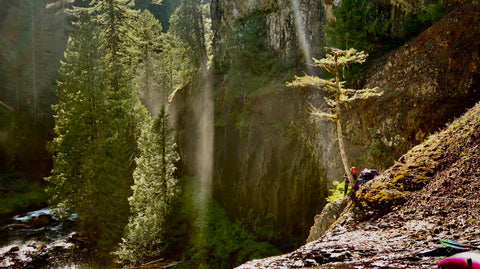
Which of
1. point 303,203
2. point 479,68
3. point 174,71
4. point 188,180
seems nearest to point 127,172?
point 188,180

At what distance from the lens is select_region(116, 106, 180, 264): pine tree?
61.8 ft

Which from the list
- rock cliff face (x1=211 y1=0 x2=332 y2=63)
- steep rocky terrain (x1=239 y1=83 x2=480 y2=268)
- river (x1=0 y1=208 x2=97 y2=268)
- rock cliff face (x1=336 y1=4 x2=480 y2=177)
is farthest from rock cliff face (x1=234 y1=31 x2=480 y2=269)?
river (x1=0 y1=208 x2=97 y2=268)

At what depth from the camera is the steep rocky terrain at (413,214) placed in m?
5.80

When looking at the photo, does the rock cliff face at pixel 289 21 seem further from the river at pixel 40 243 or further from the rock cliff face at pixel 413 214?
the river at pixel 40 243

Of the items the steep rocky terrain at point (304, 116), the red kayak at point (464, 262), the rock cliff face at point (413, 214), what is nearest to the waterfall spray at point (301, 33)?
the steep rocky terrain at point (304, 116)

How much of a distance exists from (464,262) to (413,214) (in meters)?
4.15

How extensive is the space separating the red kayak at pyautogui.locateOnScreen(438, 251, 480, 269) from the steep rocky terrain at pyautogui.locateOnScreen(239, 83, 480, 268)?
48.7 inches

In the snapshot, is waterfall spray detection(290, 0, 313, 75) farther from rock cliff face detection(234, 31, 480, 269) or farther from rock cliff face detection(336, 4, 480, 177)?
rock cliff face detection(234, 31, 480, 269)

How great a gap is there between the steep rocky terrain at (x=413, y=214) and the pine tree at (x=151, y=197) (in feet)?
45.6

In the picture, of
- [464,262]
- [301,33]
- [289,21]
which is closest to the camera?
[464,262]

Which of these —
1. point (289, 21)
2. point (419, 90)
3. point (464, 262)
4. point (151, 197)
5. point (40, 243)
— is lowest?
point (40, 243)

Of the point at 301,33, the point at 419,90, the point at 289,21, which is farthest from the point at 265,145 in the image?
the point at 289,21

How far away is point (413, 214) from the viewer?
741 centimetres

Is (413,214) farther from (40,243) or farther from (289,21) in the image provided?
(40,243)
